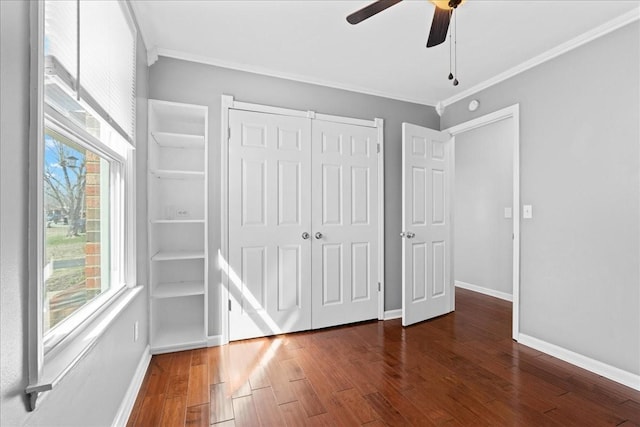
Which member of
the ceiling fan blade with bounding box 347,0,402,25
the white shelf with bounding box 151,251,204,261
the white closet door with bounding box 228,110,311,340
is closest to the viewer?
the ceiling fan blade with bounding box 347,0,402,25

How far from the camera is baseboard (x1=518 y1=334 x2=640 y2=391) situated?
2.13 m

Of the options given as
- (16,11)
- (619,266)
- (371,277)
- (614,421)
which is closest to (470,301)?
(371,277)

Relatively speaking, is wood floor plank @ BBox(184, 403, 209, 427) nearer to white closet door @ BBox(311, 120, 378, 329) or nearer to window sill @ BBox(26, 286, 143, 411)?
window sill @ BBox(26, 286, 143, 411)

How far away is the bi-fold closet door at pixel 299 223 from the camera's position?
284 cm

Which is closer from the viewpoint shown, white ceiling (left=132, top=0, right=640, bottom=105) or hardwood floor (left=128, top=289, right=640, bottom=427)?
hardwood floor (left=128, top=289, right=640, bottom=427)

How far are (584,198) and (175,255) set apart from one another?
11.2 feet

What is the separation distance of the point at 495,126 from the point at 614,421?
145 inches

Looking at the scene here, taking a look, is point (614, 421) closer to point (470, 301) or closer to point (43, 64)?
point (470, 301)

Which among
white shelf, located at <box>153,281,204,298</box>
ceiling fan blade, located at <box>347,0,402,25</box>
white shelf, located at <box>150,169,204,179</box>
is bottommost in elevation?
white shelf, located at <box>153,281,204,298</box>

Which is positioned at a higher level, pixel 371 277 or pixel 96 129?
pixel 96 129

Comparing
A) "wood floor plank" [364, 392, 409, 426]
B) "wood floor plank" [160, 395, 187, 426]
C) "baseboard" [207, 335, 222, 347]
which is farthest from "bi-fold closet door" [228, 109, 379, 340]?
"wood floor plank" [364, 392, 409, 426]

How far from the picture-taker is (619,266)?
2.21 meters

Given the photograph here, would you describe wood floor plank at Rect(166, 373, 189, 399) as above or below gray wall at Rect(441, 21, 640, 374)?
below

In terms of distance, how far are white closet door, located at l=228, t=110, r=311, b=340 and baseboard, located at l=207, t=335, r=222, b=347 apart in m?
0.11
